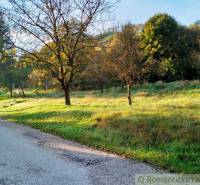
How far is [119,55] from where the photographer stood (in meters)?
26.9

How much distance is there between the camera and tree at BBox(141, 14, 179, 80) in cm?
5272

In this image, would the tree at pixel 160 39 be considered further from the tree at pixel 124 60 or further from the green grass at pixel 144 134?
the green grass at pixel 144 134

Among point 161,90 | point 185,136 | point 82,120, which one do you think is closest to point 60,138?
point 82,120

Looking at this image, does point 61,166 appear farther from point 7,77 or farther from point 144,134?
point 7,77

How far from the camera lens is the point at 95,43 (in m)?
26.9

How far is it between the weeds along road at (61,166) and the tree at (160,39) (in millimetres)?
39953

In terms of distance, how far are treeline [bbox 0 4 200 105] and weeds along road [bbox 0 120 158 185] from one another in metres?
13.8

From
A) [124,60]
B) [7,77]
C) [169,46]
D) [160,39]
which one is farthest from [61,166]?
[7,77]

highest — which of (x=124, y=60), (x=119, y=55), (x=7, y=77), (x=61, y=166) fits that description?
(x=119, y=55)

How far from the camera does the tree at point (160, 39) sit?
5272 cm

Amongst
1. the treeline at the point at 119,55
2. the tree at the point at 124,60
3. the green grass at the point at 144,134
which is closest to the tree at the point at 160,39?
the treeline at the point at 119,55

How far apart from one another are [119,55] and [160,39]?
2812 cm

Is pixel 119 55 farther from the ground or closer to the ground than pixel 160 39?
closer to the ground

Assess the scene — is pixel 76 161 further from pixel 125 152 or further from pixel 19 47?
pixel 19 47
